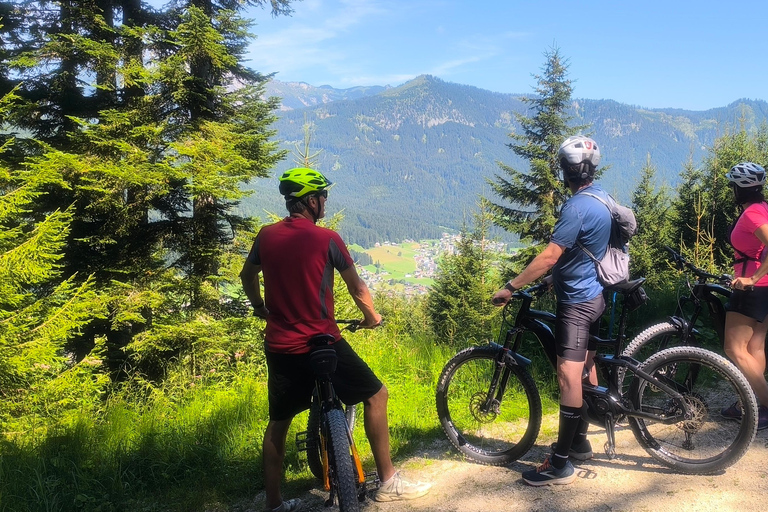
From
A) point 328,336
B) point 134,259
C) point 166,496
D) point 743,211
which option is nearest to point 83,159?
point 134,259

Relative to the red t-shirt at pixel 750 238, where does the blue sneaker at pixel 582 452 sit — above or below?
below

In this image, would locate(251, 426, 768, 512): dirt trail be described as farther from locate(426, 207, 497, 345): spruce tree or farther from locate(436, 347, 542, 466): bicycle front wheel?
locate(426, 207, 497, 345): spruce tree

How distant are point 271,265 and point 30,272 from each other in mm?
5665

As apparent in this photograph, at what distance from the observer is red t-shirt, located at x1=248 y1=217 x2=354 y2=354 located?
2883 mm

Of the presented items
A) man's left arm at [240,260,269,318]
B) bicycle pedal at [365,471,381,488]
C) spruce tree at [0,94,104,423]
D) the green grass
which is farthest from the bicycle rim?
spruce tree at [0,94,104,423]

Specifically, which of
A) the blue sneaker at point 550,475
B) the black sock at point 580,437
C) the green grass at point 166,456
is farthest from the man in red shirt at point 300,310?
the black sock at point 580,437

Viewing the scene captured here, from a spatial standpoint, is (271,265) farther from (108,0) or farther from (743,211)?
(108,0)

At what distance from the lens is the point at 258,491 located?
3.57 m

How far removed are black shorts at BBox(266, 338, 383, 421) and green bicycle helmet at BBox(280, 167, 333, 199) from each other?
0.96 m

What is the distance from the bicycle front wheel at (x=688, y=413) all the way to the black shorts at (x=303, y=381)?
1996 millimetres

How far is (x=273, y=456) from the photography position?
10.2ft

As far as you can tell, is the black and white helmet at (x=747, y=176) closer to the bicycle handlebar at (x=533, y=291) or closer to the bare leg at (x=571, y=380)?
the bicycle handlebar at (x=533, y=291)

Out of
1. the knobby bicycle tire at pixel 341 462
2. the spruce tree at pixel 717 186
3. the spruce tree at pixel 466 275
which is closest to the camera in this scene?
the knobby bicycle tire at pixel 341 462

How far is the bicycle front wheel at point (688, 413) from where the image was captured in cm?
326
